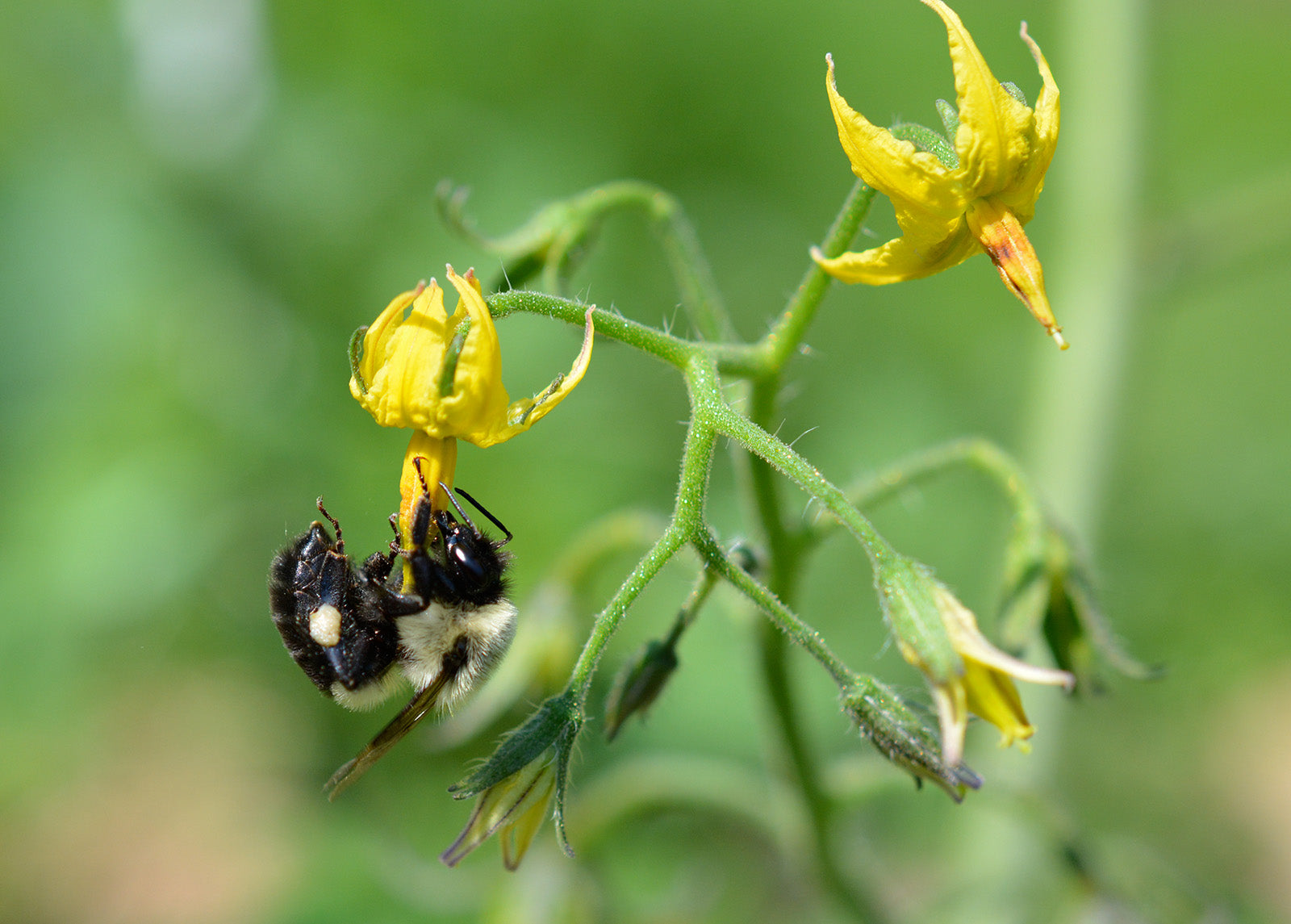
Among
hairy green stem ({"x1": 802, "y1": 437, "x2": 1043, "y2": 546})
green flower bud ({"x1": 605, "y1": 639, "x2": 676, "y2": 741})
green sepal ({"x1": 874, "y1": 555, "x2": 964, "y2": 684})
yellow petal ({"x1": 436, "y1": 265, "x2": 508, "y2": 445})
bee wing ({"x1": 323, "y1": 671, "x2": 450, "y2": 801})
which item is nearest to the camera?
yellow petal ({"x1": 436, "y1": 265, "x2": 508, "y2": 445})

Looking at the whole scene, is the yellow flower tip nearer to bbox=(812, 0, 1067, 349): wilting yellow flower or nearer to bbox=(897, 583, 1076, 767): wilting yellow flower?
bbox=(812, 0, 1067, 349): wilting yellow flower

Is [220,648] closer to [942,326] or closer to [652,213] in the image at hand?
[652,213]

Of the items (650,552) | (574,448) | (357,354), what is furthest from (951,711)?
(574,448)

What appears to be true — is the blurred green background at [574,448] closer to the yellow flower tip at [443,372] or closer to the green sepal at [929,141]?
the yellow flower tip at [443,372]

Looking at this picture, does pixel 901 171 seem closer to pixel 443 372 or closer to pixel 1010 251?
pixel 1010 251

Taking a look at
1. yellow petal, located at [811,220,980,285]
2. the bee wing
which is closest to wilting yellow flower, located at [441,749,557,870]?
the bee wing

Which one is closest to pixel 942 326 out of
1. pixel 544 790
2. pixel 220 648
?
pixel 220 648
